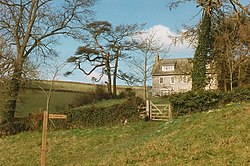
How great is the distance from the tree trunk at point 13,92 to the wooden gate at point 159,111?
927 cm

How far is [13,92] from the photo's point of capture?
66.1 feet

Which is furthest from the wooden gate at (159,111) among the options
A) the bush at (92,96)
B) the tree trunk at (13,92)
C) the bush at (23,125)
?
the bush at (92,96)

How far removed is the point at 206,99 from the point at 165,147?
7968 millimetres

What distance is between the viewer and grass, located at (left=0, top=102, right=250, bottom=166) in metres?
7.73

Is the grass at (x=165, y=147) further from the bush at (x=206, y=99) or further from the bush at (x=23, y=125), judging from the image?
the bush at (x=23, y=125)

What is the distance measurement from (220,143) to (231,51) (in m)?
17.8

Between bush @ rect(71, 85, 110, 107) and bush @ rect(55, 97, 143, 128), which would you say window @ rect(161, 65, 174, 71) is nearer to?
bush @ rect(71, 85, 110, 107)

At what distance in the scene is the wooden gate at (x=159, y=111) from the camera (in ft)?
57.0

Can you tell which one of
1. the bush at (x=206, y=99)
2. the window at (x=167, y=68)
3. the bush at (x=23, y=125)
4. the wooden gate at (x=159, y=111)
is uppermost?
the window at (x=167, y=68)

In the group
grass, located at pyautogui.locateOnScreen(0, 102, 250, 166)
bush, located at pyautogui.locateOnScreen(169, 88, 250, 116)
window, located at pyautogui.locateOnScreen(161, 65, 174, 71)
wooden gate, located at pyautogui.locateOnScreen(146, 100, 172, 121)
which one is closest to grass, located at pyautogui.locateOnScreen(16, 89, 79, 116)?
grass, located at pyautogui.locateOnScreen(0, 102, 250, 166)

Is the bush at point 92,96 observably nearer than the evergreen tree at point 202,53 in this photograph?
No

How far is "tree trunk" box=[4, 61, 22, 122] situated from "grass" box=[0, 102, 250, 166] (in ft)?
15.1

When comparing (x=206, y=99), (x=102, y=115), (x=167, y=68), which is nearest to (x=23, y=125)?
(x=102, y=115)

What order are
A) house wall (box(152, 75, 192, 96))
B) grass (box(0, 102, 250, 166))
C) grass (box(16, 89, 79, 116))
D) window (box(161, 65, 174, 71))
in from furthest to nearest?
window (box(161, 65, 174, 71))
house wall (box(152, 75, 192, 96))
grass (box(16, 89, 79, 116))
grass (box(0, 102, 250, 166))
